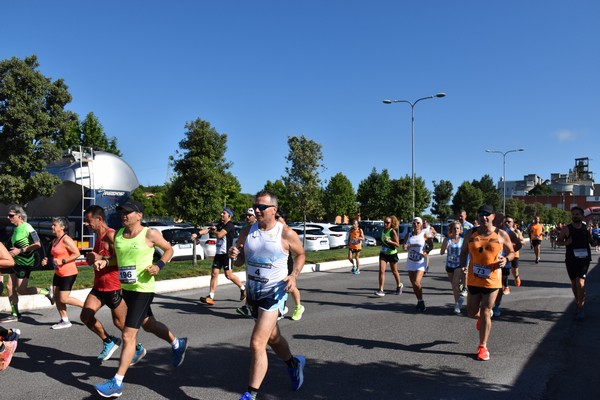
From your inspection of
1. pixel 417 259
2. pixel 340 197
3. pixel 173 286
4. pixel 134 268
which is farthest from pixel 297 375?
pixel 340 197

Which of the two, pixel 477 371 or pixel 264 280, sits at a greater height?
pixel 264 280

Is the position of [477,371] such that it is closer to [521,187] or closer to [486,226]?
[486,226]

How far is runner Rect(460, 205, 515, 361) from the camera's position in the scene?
5.71 metres

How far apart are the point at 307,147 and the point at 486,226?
18.6 meters

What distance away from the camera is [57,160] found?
52.4 ft

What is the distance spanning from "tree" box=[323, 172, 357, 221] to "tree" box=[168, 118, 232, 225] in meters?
47.2

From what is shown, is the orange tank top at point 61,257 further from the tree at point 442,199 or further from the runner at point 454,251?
the tree at point 442,199

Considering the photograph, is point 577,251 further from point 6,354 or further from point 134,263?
point 6,354

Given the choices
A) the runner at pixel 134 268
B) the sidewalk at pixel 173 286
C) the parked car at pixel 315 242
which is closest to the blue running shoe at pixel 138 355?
the runner at pixel 134 268

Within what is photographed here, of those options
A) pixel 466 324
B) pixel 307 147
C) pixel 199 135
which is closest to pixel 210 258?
pixel 199 135

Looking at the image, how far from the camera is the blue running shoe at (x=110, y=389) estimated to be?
13.8ft

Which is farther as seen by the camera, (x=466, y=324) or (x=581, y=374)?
(x=466, y=324)

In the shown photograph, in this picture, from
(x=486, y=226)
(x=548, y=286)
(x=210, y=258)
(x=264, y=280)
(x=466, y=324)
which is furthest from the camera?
(x=210, y=258)

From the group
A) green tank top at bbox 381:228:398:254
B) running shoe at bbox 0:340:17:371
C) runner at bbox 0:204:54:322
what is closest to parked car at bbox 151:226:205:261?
runner at bbox 0:204:54:322
